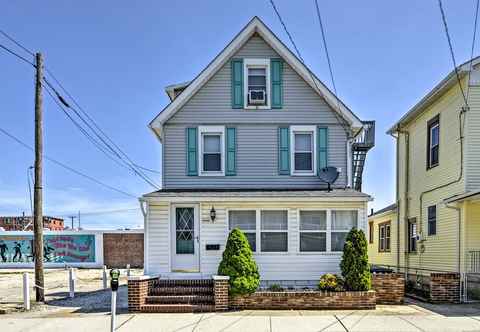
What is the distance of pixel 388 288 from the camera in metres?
10.7

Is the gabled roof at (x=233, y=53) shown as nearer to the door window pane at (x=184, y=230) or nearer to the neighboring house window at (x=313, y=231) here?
the door window pane at (x=184, y=230)

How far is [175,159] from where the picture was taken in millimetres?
12789

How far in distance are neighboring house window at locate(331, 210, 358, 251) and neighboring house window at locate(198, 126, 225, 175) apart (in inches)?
147

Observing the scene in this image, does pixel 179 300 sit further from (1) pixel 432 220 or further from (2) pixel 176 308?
(1) pixel 432 220

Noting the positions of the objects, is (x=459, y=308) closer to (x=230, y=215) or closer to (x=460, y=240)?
(x=460, y=240)

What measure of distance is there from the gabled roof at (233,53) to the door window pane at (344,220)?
2.87m

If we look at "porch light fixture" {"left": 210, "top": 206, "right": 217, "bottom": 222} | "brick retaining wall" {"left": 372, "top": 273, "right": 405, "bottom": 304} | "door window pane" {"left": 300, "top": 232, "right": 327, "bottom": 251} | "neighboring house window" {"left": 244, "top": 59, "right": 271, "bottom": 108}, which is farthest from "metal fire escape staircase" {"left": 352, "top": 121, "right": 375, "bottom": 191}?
"porch light fixture" {"left": 210, "top": 206, "right": 217, "bottom": 222}

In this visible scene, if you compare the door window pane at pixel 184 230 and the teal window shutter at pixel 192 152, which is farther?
the teal window shutter at pixel 192 152

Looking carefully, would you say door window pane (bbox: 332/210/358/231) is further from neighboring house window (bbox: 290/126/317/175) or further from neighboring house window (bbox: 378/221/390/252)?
neighboring house window (bbox: 378/221/390/252)

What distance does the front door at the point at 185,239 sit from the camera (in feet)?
38.4

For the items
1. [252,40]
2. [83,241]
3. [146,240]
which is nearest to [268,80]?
[252,40]

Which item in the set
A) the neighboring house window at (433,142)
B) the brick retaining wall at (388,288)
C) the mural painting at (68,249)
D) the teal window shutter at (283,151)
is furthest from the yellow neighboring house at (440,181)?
the mural painting at (68,249)

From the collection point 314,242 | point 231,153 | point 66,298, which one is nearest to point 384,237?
point 314,242

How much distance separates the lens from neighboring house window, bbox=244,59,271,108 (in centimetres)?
1298
